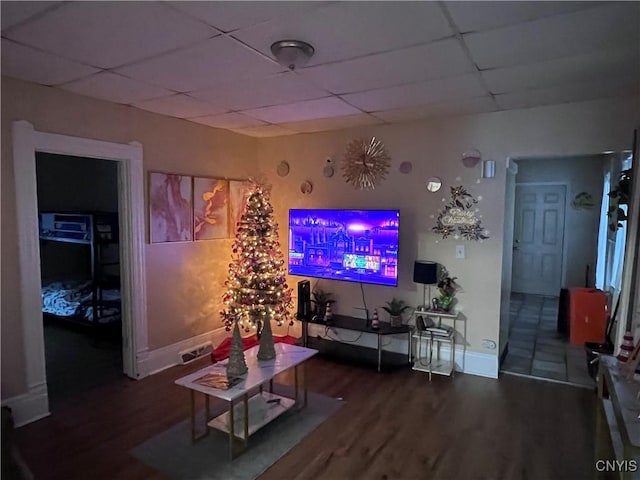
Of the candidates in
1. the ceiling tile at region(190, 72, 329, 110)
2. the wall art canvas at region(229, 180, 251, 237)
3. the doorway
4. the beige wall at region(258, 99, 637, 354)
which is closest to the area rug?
the beige wall at region(258, 99, 637, 354)

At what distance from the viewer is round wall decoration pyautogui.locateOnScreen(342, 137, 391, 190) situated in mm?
4281

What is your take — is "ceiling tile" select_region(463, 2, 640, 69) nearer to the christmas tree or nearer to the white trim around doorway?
the christmas tree

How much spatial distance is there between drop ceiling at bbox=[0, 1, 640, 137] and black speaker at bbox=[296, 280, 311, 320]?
6.20 feet

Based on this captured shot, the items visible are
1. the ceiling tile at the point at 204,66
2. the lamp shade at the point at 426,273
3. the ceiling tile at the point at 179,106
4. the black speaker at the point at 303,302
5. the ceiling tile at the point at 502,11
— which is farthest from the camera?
the black speaker at the point at 303,302

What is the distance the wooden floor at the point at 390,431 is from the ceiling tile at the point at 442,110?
2499 mm

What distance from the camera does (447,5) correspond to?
1770 millimetres

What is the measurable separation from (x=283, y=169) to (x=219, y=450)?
3.16 metres

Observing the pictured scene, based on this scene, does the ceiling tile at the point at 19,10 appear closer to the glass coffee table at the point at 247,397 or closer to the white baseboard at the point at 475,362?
the glass coffee table at the point at 247,397

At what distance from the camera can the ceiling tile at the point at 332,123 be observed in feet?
12.9

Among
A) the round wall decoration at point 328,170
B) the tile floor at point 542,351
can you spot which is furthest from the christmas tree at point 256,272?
the tile floor at point 542,351

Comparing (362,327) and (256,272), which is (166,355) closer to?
(256,272)

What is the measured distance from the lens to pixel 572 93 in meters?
3.12

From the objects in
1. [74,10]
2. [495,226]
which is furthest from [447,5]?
[495,226]

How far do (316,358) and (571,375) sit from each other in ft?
8.22
